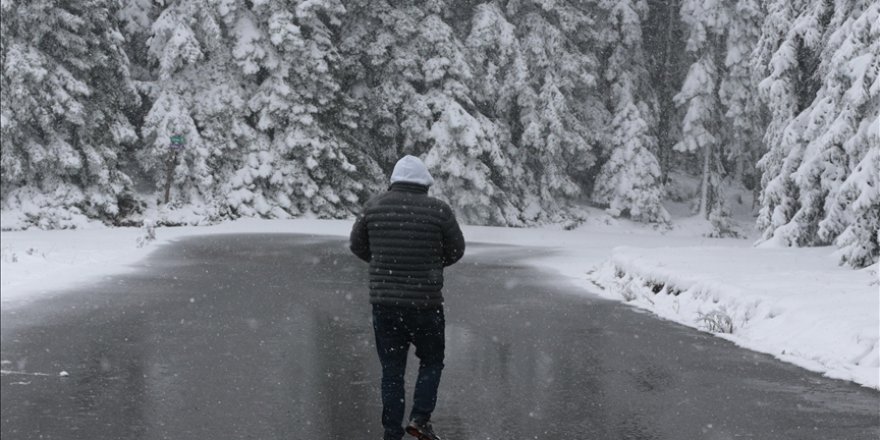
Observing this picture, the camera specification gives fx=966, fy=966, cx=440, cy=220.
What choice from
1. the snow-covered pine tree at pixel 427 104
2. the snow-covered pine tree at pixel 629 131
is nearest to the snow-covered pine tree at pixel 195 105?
the snow-covered pine tree at pixel 427 104

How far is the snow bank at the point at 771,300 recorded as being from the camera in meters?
9.87

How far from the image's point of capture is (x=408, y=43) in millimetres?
43562

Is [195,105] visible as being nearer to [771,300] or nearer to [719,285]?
[719,285]

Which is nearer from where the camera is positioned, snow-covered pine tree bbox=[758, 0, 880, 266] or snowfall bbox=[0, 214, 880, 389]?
snowfall bbox=[0, 214, 880, 389]

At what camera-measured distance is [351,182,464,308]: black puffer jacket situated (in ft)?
21.0

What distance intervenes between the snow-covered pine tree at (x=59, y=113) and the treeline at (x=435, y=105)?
7cm

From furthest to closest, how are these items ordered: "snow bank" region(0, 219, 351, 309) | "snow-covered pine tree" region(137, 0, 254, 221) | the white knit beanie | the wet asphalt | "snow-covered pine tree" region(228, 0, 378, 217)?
"snow-covered pine tree" region(228, 0, 378, 217) < "snow-covered pine tree" region(137, 0, 254, 221) < "snow bank" region(0, 219, 351, 309) < the wet asphalt < the white knit beanie

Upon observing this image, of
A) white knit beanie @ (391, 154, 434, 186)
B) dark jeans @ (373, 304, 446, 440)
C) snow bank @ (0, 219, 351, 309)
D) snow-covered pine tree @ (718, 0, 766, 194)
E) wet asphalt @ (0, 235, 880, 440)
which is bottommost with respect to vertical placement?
snow bank @ (0, 219, 351, 309)

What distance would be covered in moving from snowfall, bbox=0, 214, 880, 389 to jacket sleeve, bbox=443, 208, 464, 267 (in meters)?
4.44

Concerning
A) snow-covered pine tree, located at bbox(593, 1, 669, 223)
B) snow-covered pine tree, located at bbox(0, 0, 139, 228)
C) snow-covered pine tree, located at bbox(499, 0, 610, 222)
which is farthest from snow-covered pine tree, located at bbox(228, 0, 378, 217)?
snow-covered pine tree, located at bbox(593, 1, 669, 223)

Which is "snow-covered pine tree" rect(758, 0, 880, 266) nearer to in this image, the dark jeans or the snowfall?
the snowfall

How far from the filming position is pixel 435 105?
41.4 meters

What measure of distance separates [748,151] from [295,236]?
27.9 metres

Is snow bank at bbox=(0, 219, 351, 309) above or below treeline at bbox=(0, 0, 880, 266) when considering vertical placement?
below
